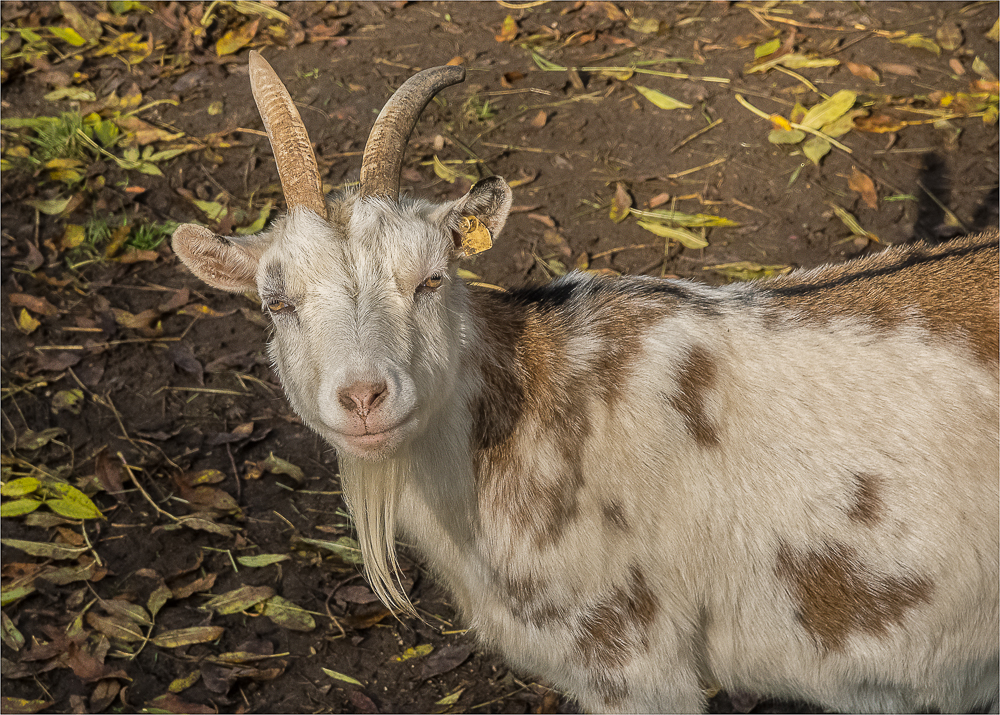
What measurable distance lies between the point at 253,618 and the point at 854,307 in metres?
3.09

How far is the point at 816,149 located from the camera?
6023mm

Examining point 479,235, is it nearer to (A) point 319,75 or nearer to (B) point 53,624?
(B) point 53,624

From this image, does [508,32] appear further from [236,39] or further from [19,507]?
[19,507]

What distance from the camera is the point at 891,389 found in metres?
2.98

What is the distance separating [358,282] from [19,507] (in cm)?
291

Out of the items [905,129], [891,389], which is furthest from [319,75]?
[891,389]

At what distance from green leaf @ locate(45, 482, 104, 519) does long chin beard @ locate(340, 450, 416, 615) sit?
206 centimetres

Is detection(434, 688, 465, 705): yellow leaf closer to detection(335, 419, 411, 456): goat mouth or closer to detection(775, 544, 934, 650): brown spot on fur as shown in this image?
detection(775, 544, 934, 650): brown spot on fur

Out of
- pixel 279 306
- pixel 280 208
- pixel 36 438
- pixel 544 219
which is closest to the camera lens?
pixel 279 306

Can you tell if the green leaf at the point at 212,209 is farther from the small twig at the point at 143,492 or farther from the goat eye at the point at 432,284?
the goat eye at the point at 432,284

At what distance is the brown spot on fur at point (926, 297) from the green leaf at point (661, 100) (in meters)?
3.41

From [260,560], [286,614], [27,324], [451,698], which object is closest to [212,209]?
[27,324]

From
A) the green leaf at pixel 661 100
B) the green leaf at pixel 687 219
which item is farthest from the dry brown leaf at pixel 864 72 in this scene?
the green leaf at pixel 687 219

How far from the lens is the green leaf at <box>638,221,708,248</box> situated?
5.62 metres
